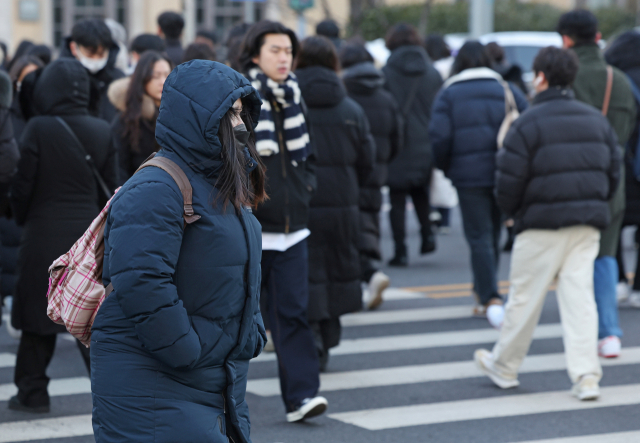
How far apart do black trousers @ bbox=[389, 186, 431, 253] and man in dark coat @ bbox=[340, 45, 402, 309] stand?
149cm

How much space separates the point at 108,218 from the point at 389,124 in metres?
5.97

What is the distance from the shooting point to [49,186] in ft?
18.6

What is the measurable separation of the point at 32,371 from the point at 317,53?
248 cm

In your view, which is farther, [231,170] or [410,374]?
[410,374]

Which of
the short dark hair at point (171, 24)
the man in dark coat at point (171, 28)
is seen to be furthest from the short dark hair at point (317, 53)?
the short dark hair at point (171, 24)

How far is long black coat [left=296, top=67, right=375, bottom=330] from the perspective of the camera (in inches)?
251

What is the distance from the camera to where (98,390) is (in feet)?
10.4

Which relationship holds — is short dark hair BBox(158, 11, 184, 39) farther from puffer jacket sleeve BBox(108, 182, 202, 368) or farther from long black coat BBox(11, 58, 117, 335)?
puffer jacket sleeve BBox(108, 182, 202, 368)

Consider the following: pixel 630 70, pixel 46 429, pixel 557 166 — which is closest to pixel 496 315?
pixel 557 166

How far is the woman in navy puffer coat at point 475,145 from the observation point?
8250 millimetres

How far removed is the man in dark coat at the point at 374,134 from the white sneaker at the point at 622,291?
2.06 metres

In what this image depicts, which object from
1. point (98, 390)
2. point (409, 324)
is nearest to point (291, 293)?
point (98, 390)

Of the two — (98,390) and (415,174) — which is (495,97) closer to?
(415,174)

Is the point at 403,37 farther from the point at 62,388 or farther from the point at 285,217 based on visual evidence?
the point at 62,388
